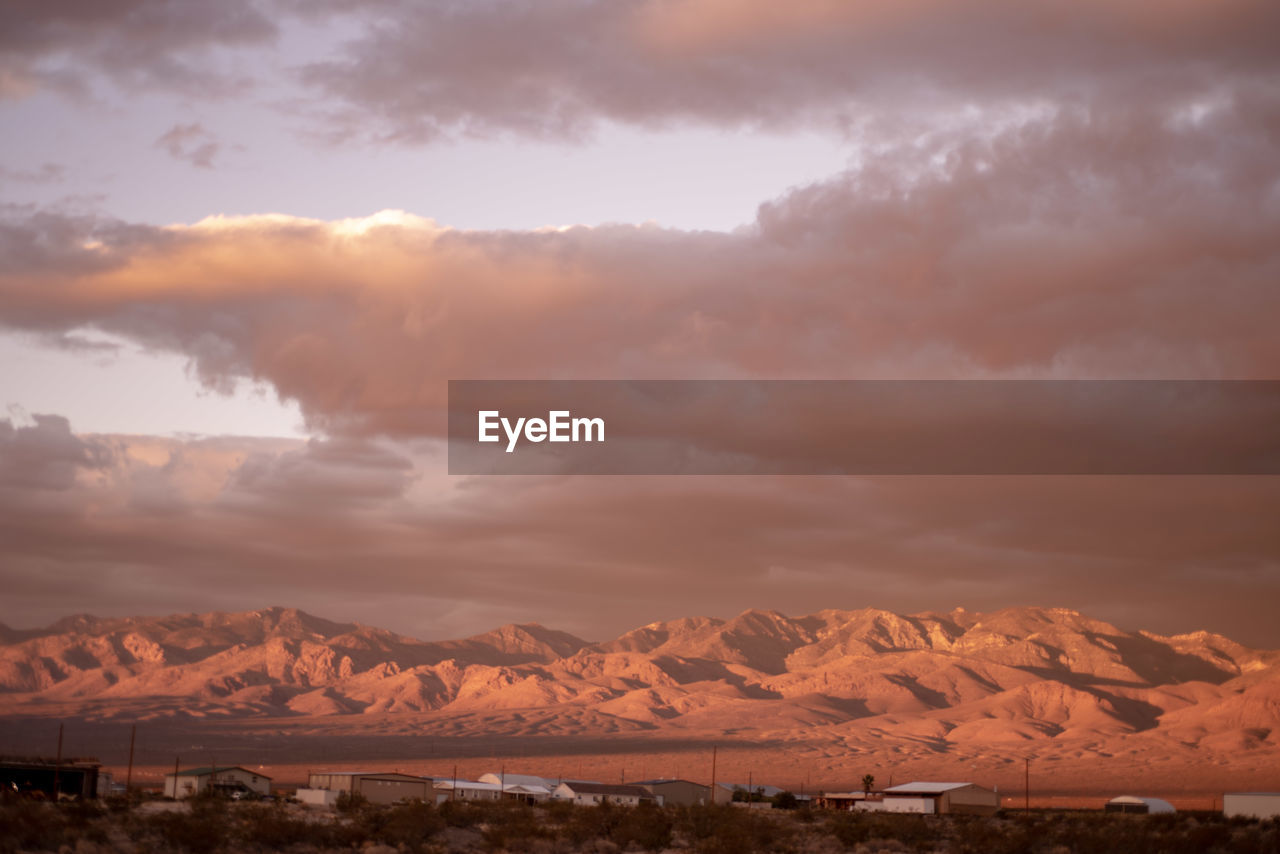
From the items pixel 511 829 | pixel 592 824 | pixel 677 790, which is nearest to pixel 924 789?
pixel 677 790

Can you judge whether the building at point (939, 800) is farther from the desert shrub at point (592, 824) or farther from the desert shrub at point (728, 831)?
the desert shrub at point (592, 824)

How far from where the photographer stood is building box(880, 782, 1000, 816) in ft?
399

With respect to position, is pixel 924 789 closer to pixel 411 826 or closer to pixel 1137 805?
pixel 1137 805

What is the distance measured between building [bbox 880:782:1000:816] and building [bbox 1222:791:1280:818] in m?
19.6

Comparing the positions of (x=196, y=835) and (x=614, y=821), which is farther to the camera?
(x=614, y=821)

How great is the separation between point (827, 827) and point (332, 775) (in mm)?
53573

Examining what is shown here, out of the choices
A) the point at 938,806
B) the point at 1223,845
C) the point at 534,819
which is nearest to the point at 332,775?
the point at 534,819

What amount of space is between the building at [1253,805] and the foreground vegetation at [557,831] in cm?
1113

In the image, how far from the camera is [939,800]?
123062 millimetres

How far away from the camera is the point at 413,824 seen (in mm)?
→ 71438

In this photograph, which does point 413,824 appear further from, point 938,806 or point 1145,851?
point 938,806

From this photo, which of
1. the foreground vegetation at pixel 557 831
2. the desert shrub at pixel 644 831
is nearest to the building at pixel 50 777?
the foreground vegetation at pixel 557 831

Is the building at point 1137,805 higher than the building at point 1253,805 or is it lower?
lower

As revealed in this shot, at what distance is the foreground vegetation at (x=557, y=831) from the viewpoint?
62406 millimetres
